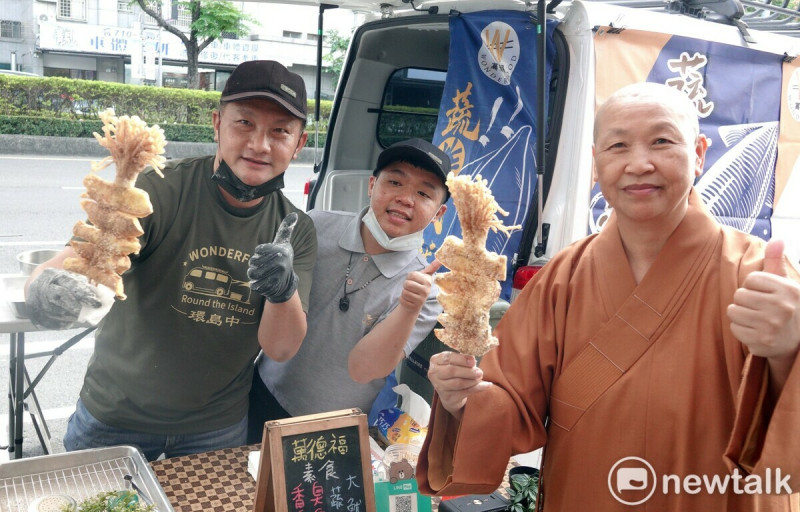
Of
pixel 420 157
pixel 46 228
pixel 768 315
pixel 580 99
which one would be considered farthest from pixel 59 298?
pixel 46 228

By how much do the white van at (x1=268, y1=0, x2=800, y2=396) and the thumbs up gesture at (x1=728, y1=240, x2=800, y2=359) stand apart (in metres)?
1.83

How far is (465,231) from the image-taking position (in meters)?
1.73

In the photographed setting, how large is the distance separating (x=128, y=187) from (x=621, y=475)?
1481mm

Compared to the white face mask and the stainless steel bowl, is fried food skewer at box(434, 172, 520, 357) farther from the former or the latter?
the stainless steel bowl

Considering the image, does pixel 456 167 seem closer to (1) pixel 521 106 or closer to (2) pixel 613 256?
(1) pixel 521 106

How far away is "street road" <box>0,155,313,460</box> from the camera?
5.23 meters

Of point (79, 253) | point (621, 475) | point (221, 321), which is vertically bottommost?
point (621, 475)

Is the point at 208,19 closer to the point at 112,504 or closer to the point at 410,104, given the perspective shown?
the point at 410,104

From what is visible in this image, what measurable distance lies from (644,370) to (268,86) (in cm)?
151

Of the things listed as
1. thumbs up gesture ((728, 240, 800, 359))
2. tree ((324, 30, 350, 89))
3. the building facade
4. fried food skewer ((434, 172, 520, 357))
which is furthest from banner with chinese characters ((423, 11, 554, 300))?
tree ((324, 30, 350, 89))

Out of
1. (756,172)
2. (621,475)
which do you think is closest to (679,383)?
(621,475)

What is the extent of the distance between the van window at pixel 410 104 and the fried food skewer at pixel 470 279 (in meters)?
4.41

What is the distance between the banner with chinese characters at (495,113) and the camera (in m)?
3.69

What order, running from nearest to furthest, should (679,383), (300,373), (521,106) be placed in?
(679,383)
(300,373)
(521,106)
